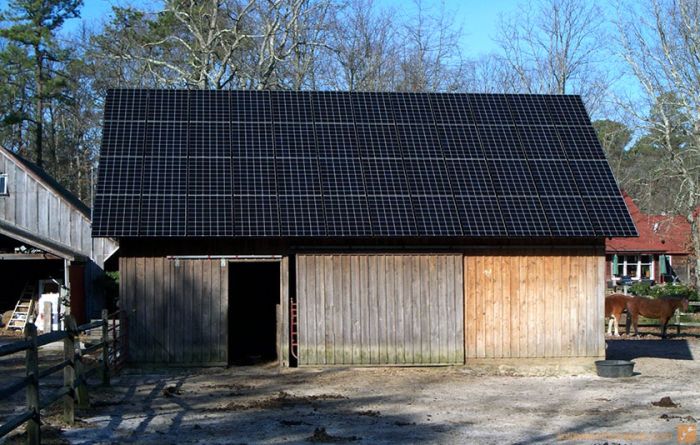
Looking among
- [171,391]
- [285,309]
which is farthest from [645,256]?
[171,391]

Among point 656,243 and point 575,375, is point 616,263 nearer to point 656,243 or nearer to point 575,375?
point 656,243

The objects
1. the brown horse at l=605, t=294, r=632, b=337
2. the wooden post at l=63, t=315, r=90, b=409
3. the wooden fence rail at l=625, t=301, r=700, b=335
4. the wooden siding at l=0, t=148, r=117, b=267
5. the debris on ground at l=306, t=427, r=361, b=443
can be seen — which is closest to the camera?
the debris on ground at l=306, t=427, r=361, b=443

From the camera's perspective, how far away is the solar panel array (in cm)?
1730

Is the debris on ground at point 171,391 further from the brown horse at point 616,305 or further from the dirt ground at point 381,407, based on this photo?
the brown horse at point 616,305

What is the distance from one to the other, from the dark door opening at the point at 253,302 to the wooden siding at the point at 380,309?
4.76 m

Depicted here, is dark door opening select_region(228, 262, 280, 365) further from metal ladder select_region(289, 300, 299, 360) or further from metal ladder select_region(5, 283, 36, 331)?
metal ladder select_region(5, 283, 36, 331)

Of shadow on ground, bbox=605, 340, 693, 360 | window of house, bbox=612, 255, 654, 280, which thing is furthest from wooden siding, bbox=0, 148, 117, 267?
window of house, bbox=612, 255, 654, 280

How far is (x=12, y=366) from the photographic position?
1877 centimetres

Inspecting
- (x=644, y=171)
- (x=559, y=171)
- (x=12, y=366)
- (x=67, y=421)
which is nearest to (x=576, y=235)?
(x=559, y=171)

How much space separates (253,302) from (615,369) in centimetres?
917

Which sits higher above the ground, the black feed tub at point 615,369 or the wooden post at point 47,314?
the wooden post at point 47,314

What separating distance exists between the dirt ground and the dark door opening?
467 cm

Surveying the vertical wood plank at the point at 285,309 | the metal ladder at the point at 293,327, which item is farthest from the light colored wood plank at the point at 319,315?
the vertical wood plank at the point at 285,309

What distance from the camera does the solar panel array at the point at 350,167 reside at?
1730cm
